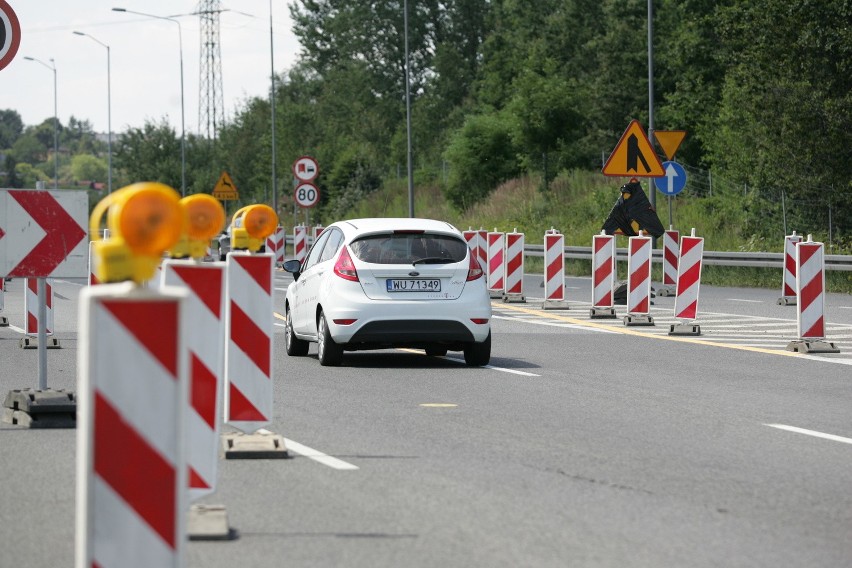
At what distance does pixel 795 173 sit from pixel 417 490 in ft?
97.1

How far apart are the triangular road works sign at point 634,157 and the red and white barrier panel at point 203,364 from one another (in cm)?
1776

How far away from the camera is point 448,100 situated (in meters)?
87.9

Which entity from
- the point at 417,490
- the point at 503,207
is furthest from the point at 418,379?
the point at 503,207

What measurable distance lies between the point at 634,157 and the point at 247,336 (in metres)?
16.6

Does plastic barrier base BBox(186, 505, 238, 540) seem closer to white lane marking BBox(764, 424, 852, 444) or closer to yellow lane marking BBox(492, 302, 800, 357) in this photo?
white lane marking BBox(764, 424, 852, 444)

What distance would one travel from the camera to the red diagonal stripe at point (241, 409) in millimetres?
9461

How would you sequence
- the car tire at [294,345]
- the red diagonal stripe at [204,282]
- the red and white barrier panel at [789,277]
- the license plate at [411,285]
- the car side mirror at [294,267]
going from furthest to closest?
the red and white barrier panel at [789,277] < the car tire at [294,345] < the car side mirror at [294,267] < the license plate at [411,285] < the red diagonal stripe at [204,282]

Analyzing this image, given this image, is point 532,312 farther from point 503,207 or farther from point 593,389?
point 503,207

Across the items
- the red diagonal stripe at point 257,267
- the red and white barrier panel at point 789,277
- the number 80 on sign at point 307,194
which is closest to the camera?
the red diagonal stripe at point 257,267

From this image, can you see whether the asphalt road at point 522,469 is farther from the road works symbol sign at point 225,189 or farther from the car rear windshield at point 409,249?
the road works symbol sign at point 225,189

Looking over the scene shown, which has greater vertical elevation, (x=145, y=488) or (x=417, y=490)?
(x=145, y=488)

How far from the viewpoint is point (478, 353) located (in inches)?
636

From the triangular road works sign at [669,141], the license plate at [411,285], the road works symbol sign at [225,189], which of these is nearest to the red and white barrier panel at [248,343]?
the license plate at [411,285]

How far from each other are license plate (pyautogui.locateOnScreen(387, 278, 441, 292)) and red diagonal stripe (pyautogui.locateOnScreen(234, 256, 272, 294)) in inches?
255
